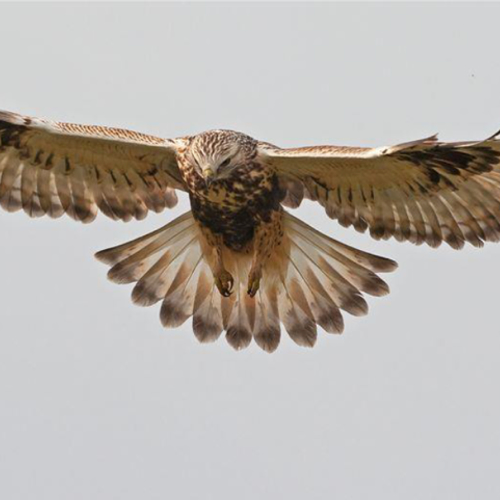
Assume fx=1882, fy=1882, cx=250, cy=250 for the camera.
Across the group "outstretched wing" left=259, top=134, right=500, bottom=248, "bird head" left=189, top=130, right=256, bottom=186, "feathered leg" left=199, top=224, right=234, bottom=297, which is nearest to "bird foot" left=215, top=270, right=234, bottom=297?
"feathered leg" left=199, top=224, right=234, bottom=297

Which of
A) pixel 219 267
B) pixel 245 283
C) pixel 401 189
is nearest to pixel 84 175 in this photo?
pixel 219 267

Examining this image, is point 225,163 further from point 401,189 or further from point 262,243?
point 401,189

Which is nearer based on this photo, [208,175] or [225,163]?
[208,175]

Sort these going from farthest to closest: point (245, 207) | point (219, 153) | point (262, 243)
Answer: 1. point (262, 243)
2. point (245, 207)
3. point (219, 153)

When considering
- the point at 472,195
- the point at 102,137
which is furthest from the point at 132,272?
the point at 472,195

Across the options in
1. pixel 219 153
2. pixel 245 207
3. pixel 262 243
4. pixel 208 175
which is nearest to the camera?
pixel 208 175

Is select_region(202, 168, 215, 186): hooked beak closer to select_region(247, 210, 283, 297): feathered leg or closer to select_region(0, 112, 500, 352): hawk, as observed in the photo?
select_region(0, 112, 500, 352): hawk
